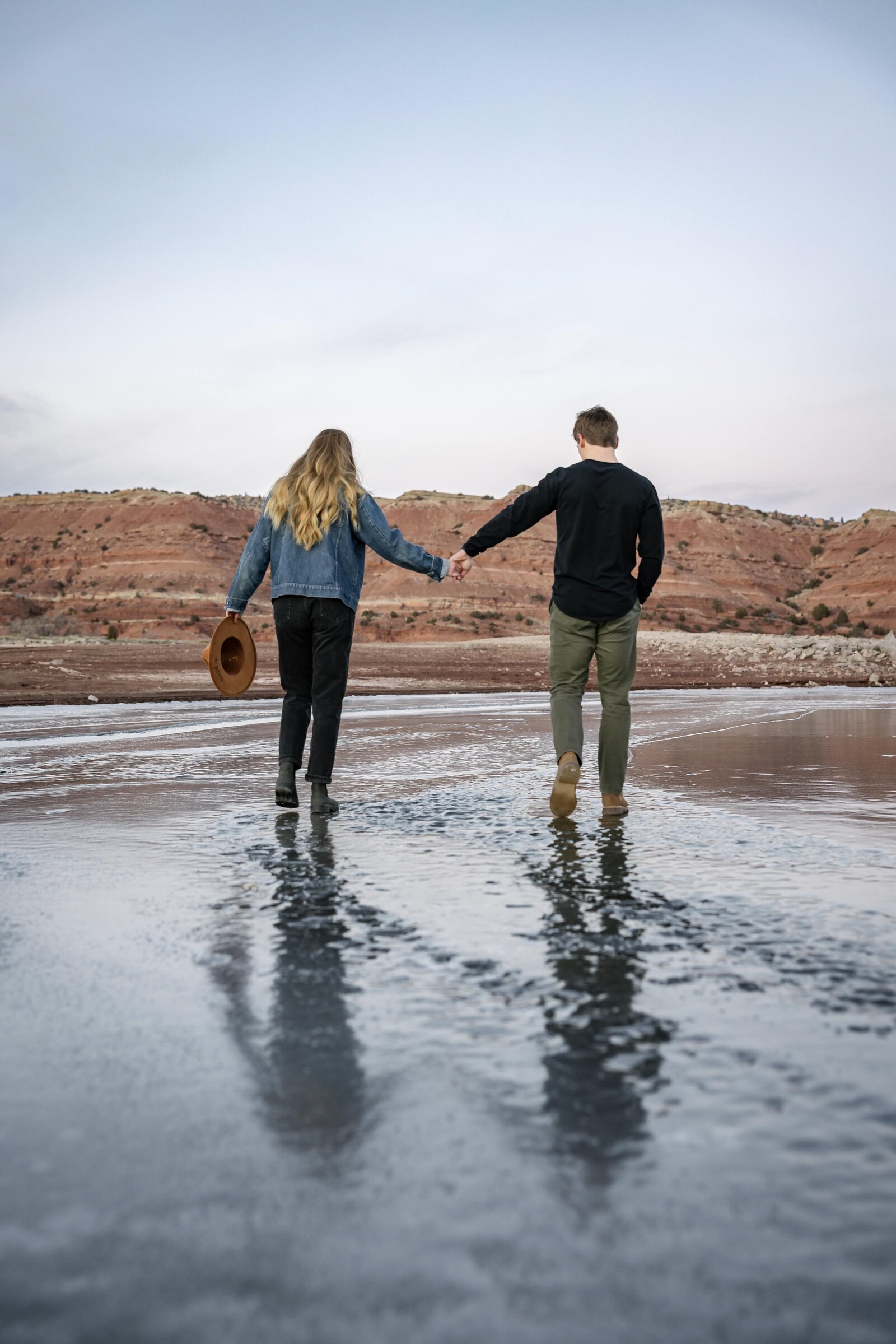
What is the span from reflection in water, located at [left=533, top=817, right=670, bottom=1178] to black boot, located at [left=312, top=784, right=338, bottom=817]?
1.77m

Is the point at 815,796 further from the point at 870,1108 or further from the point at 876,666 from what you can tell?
the point at 876,666

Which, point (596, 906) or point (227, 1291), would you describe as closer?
point (227, 1291)

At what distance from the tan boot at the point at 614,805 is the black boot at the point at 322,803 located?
1380 mm

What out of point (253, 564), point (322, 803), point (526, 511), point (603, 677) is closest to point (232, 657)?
point (253, 564)

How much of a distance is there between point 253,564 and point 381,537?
2.48ft

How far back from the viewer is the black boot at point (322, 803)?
19.6 feet

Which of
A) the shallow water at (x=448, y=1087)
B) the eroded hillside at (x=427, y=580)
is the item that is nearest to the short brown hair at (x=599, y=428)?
the shallow water at (x=448, y=1087)

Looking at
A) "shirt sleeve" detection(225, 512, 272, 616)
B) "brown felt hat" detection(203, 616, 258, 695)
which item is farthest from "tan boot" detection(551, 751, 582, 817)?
"brown felt hat" detection(203, 616, 258, 695)

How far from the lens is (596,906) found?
389cm

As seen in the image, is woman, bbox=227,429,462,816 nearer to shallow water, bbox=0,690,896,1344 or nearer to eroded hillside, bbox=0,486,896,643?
shallow water, bbox=0,690,896,1344

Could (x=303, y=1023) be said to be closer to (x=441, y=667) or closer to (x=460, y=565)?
(x=460, y=565)

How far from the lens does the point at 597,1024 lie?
2.67 metres

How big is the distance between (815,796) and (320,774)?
113 inches

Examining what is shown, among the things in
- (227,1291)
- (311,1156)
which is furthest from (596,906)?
(227,1291)
